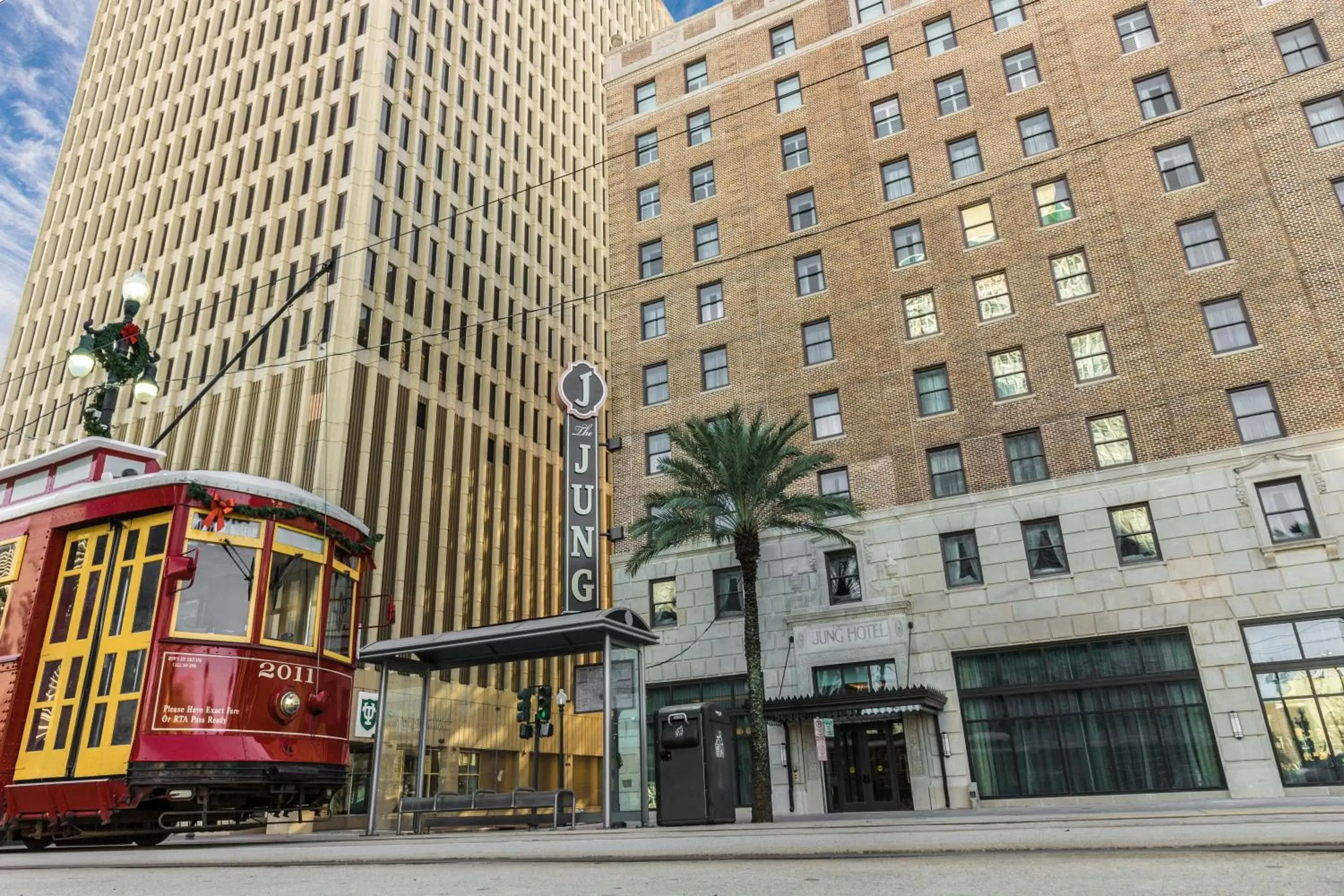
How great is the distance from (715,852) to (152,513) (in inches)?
381

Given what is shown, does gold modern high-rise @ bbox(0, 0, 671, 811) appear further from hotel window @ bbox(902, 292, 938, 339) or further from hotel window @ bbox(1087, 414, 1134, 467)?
hotel window @ bbox(1087, 414, 1134, 467)

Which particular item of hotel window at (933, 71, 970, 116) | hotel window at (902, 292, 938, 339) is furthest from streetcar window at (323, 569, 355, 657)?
hotel window at (933, 71, 970, 116)

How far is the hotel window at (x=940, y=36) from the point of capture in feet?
106

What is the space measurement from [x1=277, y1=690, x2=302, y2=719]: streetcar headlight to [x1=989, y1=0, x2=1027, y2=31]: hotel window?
31672mm

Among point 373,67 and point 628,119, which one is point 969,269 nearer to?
point 628,119

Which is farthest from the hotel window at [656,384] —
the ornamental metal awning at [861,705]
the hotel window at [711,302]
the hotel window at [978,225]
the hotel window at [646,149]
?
the ornamental metal awning at [861,705]

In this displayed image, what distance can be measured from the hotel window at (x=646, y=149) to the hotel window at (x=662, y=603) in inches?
716

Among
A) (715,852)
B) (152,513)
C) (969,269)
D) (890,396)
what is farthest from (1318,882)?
(969,269)

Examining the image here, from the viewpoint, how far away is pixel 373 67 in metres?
45.4

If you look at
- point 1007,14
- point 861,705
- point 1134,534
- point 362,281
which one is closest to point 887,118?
point 1007,14

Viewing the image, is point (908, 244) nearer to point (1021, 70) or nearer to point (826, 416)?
point (826, 416)

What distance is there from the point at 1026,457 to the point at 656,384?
13658 mm

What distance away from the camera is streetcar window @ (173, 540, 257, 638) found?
39.2 feet

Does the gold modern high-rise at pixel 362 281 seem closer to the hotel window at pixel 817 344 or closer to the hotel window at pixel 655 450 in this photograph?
the hotel window at pixel 655 450
